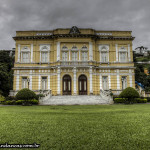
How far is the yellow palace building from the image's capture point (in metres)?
25.5

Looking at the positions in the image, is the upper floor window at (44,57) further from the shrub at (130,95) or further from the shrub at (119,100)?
the shrub at (130,95)

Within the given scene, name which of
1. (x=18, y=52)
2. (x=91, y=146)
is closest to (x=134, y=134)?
(x=91, y=146)

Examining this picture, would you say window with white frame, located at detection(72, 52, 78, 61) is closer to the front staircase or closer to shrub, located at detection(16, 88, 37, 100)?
the front staircase

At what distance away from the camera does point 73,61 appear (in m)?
25.7

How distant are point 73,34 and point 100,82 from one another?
8486mm

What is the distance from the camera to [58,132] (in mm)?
5230

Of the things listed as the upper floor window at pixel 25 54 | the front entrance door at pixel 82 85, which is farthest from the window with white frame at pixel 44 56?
the front entrance door at pixel 82 85

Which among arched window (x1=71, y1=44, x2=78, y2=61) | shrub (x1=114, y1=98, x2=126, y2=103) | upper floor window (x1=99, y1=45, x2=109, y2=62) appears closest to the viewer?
shrub (x1=114, y1=98, x2=126, y2=103)

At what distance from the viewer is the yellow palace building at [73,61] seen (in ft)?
83.5

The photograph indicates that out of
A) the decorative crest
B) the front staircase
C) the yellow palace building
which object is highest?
the decorative crest

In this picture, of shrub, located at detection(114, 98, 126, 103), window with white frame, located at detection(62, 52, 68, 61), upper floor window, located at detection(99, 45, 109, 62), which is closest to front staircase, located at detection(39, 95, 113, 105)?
shrub, located at detection(114, 98, 126, 103)

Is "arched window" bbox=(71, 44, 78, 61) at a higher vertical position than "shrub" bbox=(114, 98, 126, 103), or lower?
higher

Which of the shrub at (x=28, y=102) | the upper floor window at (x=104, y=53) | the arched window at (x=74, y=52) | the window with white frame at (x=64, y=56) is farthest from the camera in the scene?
the upper floor window at (x=104, y=53)

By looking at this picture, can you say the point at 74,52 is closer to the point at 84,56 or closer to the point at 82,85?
the point at 84,56
